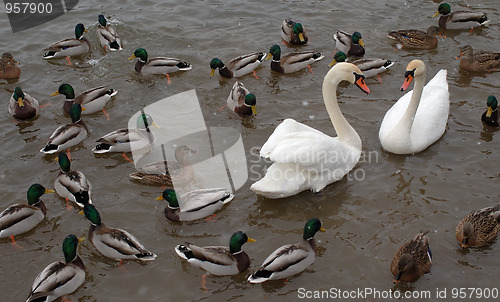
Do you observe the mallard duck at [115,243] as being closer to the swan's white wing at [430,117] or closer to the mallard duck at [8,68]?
the swan's white wing at [430,117]

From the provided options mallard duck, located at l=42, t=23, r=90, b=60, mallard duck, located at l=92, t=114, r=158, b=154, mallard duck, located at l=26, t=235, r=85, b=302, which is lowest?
mallard duck, located at l=26, t=235, r=85, b=302

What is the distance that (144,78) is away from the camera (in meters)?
10.8

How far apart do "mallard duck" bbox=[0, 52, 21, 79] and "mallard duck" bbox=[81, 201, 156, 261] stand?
196 inches

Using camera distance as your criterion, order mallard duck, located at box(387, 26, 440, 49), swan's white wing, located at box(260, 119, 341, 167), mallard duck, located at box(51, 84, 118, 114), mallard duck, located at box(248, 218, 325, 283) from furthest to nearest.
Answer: mallard duck, located at box(387, 26, 440, 49) < mallard duck, located at box(51, 84, 118, 114) < swan's white wing, located at box(260, 119, 341, 167) < mallard duck, located at box(248, 218, 325, 283)

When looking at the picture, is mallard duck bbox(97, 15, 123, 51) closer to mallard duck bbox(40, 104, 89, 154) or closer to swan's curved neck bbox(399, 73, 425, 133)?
mallard duck bbox(40, 104, 89, 154)

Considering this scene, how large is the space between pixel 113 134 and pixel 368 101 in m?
4.50

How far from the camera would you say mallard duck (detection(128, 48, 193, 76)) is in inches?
423

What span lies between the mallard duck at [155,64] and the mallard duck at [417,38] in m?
4.48

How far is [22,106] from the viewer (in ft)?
31.1

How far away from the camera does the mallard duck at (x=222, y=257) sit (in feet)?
21.2

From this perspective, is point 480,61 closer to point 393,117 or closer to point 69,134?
point 393,117

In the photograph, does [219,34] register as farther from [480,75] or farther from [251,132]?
[480,75]

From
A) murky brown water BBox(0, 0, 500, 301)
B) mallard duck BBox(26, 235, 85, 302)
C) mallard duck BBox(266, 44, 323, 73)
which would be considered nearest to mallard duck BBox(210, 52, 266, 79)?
murky brown water BBox(0, 0, 500, 301)

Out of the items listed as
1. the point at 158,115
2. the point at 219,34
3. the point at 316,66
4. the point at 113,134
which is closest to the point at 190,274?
the point at 113,134
